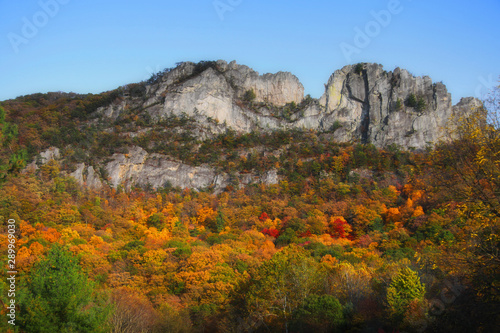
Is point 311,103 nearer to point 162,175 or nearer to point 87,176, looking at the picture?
point 162,175

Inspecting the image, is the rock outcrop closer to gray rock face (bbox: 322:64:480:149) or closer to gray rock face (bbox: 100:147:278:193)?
gray rock face (bbox: 322:64:480:149)

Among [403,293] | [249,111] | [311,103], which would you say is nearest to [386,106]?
[311,103]

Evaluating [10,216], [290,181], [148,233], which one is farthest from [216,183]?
[10,216]

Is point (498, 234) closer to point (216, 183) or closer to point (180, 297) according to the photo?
point (180, 297)

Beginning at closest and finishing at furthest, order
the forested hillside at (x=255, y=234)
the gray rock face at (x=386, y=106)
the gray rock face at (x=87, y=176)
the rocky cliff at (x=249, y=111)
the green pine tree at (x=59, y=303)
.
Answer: the forested hillside at (x=255, y=234)
the green pine tree at (x=59, y=303)
the gray rock face at (x=87, y=176)
the rocky cliff at (x=249, y=111)
the gray rock face at (x=386, y=106)

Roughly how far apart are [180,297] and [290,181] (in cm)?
5532

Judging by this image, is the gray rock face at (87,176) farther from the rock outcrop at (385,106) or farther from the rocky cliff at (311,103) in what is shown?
the rock outcrop at (385,106)

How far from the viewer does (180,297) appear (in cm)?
3039

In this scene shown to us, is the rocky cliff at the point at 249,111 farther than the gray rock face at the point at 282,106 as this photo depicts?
No

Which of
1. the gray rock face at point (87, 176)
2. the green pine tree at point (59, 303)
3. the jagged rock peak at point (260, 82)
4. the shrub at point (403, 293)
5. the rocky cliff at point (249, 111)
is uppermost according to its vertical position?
the jagged rock peak at point (260, 82)

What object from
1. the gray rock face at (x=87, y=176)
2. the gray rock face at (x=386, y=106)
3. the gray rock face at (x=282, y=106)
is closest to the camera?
the gray rock face at (x=87, y=176)

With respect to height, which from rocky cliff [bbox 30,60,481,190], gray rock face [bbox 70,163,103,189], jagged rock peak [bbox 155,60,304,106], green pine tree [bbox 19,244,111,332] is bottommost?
green pine tree [bbox 19,244,111,332]

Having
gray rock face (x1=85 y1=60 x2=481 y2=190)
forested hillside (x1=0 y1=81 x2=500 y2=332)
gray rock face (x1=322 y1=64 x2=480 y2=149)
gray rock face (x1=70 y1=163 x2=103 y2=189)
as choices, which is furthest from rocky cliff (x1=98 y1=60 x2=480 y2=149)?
gray rock face (x1=70 y1=163 x2=103 y2=189)

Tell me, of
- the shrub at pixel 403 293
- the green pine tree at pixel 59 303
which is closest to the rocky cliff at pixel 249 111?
the shrub at pixel 403 293
